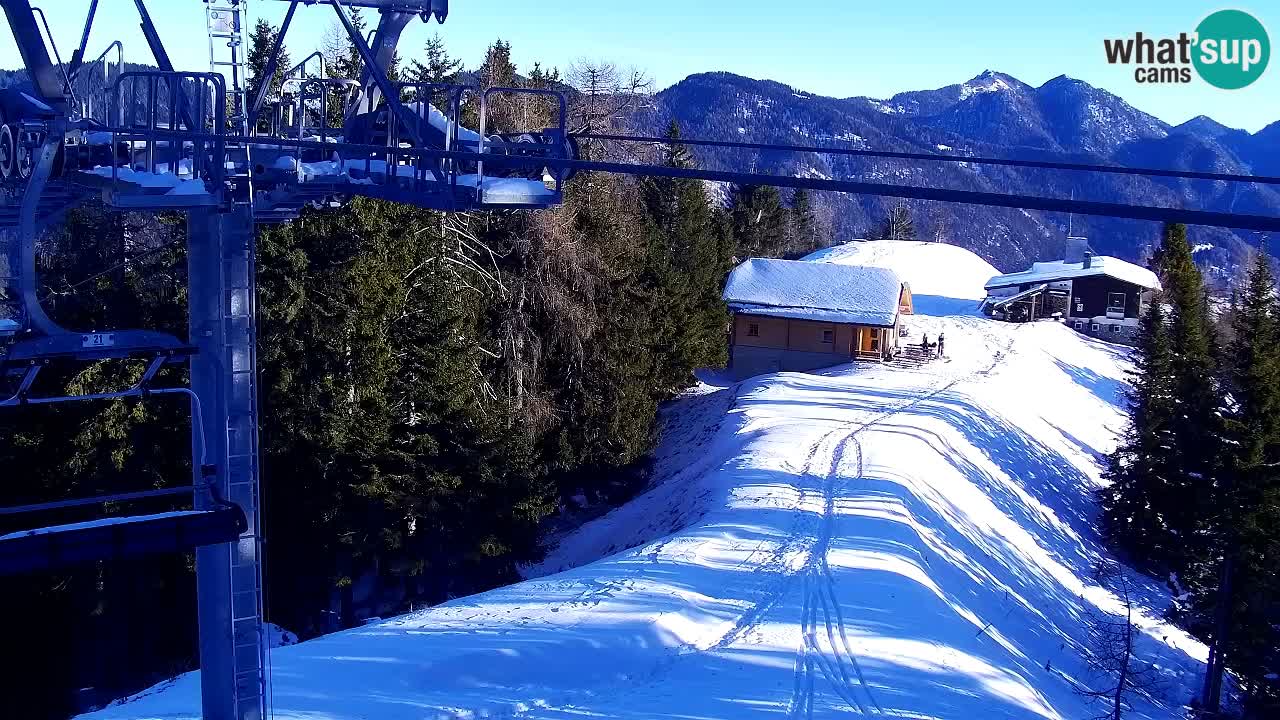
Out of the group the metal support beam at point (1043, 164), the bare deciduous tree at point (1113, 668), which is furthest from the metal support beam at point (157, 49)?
the bare deciduous tree at point (1113, 668)

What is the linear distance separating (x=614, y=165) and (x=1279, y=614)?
73.2 feet

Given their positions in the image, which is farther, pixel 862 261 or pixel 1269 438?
pixel 862 261

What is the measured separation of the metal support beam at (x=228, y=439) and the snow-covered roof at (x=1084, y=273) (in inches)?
2619

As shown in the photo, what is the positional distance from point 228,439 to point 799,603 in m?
11.9

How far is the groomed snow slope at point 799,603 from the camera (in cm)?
1434

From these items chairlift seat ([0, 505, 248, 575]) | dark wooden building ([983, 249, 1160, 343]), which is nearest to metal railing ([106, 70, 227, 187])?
chairlift seat ([0, 505, 248, 575])

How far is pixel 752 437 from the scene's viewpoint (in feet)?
115

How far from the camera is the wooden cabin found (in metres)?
50.3

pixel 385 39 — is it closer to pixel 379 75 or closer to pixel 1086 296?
pixel 379 75

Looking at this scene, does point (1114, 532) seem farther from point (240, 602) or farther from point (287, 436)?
point (240, 602)

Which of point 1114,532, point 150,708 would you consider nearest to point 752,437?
point 1114,532

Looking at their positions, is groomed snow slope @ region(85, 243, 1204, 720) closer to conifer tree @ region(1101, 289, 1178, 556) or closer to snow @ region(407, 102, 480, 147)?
conifer tree @ region(1101, 289, 1178, 556)

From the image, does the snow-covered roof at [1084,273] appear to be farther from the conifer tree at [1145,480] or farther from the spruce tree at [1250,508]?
the spruce tree at [1250,508]

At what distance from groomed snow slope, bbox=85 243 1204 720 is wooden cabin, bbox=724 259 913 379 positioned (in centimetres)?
851
